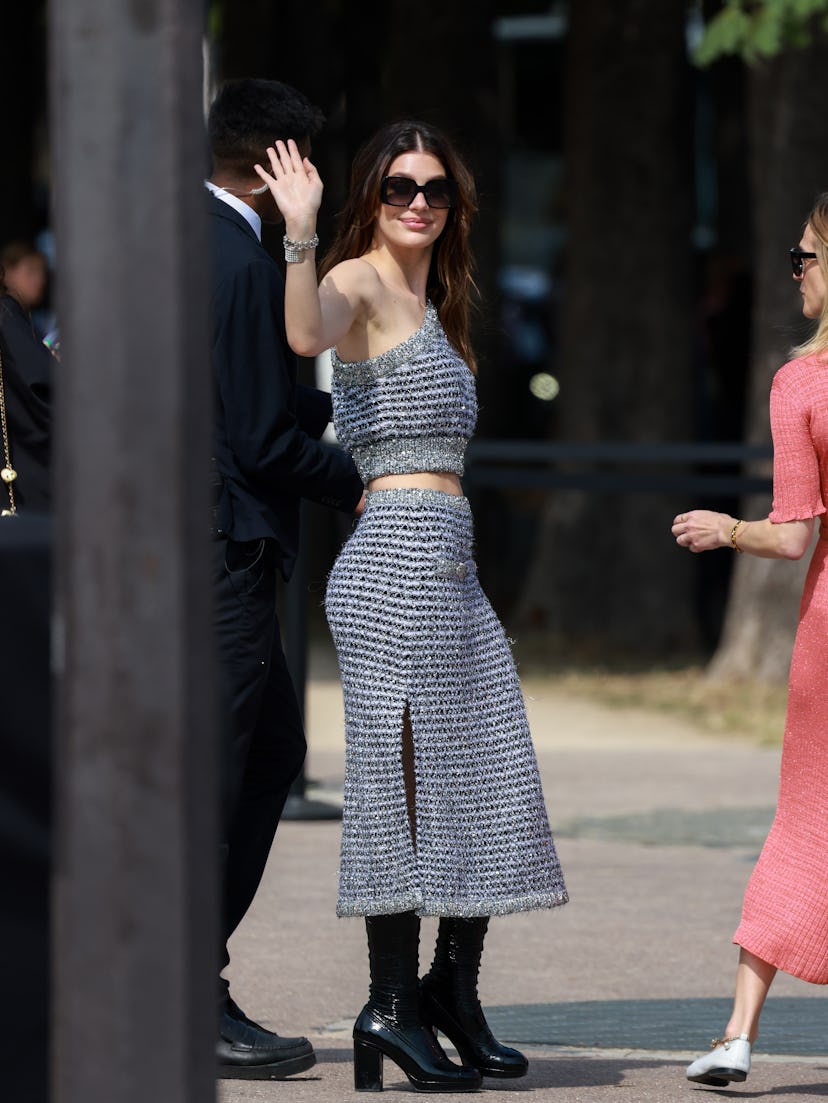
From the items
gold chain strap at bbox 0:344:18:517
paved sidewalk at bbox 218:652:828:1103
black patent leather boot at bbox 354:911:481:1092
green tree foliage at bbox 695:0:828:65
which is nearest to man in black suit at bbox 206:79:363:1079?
black patent leather boot at bbox 354:911:481:1092

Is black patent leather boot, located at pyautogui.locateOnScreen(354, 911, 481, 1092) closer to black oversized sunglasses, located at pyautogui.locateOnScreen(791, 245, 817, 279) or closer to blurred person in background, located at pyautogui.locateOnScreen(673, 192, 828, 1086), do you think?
blurred person in background, located at pyautogui.locateOnScreen(673, 192, 828, 1086)

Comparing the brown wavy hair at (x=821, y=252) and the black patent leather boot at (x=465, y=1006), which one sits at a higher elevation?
the brown wavy hair at (x=821, y=252)

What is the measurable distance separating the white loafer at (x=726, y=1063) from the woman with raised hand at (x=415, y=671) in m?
0.38

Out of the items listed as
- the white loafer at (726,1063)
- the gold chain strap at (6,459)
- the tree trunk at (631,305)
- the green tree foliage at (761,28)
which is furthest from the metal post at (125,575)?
the tree trunk at (631,305)

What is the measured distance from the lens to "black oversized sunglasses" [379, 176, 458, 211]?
4672 mm

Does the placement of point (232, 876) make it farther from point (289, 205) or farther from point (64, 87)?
point (64, 87)

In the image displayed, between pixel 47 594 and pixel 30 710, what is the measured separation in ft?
0.50

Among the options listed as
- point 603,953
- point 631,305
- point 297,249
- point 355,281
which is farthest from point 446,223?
point 631,305

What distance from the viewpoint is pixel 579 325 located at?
14195 mm

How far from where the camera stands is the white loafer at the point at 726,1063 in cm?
460

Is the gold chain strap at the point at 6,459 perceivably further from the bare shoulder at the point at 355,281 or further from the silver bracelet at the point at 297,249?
the silver bracelet at the point at 297,249

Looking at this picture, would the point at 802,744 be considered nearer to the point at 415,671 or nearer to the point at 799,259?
the point at 415,671

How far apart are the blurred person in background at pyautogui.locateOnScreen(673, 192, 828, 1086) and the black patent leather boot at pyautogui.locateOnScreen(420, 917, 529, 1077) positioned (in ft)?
1.30

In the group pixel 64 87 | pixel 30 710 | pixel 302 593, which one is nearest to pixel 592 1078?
pixel 30 710
